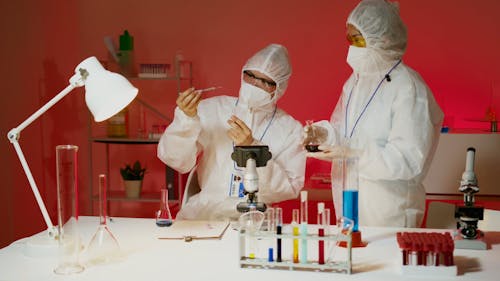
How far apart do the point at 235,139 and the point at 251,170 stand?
0.61m

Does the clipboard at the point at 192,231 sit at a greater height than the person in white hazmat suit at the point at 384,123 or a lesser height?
lesser

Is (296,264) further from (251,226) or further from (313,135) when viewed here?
(313,135)

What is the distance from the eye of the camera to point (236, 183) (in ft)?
9.21

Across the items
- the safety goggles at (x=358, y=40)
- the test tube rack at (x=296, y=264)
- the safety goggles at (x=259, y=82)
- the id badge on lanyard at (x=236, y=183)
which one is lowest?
the test tube rack at (x=296, y=264)

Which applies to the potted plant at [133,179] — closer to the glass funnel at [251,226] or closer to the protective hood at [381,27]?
the protective hood at [381,27]

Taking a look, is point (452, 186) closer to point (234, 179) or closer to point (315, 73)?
point (315, 73)

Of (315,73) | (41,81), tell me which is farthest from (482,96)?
(41,81)

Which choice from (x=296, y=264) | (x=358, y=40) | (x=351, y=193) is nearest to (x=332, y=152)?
(x=351, y=193)

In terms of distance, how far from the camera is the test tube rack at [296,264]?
1.83m

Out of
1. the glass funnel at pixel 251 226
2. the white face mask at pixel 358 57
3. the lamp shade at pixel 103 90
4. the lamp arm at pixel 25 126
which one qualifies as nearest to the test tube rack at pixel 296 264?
the glass funnel at pixel 251 226

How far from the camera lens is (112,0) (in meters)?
4.29

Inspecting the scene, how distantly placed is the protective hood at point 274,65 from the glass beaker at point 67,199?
1.25 meters

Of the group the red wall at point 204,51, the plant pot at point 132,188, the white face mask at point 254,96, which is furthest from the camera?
the plant pot at point 132,188

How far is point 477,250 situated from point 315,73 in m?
2.19
